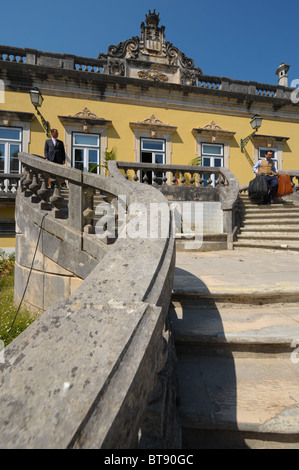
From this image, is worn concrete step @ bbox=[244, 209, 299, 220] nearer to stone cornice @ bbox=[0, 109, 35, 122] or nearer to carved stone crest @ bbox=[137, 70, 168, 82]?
carved stone crest @ bbox=[137, 70, 168, 82]

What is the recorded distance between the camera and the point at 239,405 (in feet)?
5.07

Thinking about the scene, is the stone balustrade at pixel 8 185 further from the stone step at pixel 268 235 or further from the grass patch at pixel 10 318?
the stone step at pixel 268 235

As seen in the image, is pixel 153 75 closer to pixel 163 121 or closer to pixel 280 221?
pixel 163 121

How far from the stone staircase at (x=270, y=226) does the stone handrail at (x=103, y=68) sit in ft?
27.5

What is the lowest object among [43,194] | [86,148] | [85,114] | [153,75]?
[43,194]

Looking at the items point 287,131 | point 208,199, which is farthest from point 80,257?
point 287,131

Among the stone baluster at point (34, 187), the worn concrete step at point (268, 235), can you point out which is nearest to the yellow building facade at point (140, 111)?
the stone baluster at point (34, 187)

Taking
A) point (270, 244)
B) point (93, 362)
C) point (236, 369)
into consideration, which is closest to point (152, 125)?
point (270, 244)

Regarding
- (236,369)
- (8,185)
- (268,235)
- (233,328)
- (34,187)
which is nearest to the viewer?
(236,369)

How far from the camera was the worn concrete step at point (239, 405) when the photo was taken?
1438mm

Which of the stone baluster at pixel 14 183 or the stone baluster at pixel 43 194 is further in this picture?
the stone baluster at pixel 14 183

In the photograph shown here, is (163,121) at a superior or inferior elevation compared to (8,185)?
superior

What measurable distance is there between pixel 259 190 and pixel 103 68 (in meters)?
9.91
